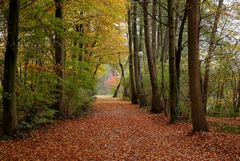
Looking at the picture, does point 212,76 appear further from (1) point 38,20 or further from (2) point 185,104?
(1) point 38,20

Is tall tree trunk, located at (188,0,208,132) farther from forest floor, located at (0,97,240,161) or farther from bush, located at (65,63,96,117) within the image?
bush, located at (65,63,96,117)

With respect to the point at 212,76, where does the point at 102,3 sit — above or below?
Answer: above

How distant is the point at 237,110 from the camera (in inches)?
709

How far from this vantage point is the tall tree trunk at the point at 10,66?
30.1ft

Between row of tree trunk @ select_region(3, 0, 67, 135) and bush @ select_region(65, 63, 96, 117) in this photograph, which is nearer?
row of tree trunk @ select_region(3, 0, 67, 135)

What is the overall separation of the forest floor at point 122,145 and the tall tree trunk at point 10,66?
76 centimetres

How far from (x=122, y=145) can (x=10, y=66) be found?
398 cm

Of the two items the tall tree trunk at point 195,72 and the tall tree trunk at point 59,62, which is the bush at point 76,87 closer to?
the tall tree trunk at point 59,62

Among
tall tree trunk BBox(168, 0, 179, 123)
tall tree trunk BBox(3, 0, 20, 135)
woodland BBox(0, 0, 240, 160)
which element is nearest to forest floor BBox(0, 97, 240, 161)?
woodland BBox(0, 0, 240, 160)

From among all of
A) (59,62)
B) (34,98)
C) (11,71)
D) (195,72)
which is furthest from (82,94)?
(195,72)

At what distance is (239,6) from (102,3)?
6.22 meters

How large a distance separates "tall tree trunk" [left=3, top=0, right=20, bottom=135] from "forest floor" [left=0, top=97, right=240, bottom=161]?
76 centimetres

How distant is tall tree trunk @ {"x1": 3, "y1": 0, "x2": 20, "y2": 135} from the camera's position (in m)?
9.18

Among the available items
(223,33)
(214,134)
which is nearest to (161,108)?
(223,33)
